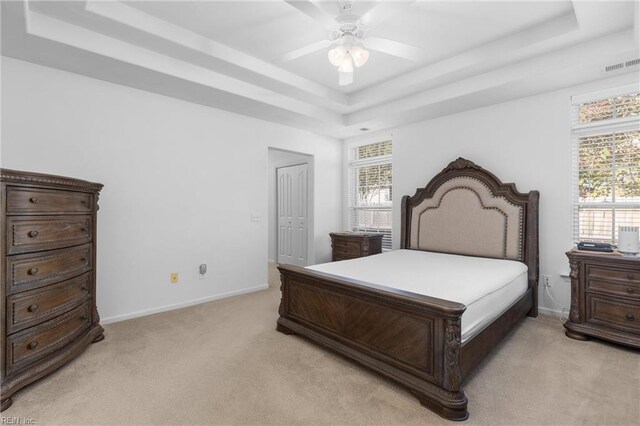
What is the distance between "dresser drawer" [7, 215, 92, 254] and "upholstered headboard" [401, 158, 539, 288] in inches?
146

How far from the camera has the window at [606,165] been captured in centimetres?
307

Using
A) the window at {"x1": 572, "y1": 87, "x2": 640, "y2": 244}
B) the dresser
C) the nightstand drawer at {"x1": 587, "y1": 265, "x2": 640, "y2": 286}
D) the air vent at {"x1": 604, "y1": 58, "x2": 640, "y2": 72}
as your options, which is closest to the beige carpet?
the dresser

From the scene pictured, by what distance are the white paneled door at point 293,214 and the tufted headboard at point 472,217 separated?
1.86 meters

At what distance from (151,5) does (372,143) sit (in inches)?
141

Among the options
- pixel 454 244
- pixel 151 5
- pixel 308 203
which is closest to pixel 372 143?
pixel 308 203

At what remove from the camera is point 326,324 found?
2535 mm

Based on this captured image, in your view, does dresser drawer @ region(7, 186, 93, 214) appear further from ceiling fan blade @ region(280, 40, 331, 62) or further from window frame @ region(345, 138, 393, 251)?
window frame @ region(345, 138, 393, 251)

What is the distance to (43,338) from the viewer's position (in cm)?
209

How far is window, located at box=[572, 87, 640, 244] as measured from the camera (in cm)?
307

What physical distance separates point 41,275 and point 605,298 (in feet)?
14.2

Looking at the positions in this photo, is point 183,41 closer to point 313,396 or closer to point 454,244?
point 313,396

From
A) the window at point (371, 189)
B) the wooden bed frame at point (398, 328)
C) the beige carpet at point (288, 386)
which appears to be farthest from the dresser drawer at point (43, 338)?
the window at point (371, 189)

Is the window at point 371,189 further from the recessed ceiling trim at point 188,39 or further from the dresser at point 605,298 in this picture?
the dresser at point 605,298

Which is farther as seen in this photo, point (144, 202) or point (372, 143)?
point (372, 143)
